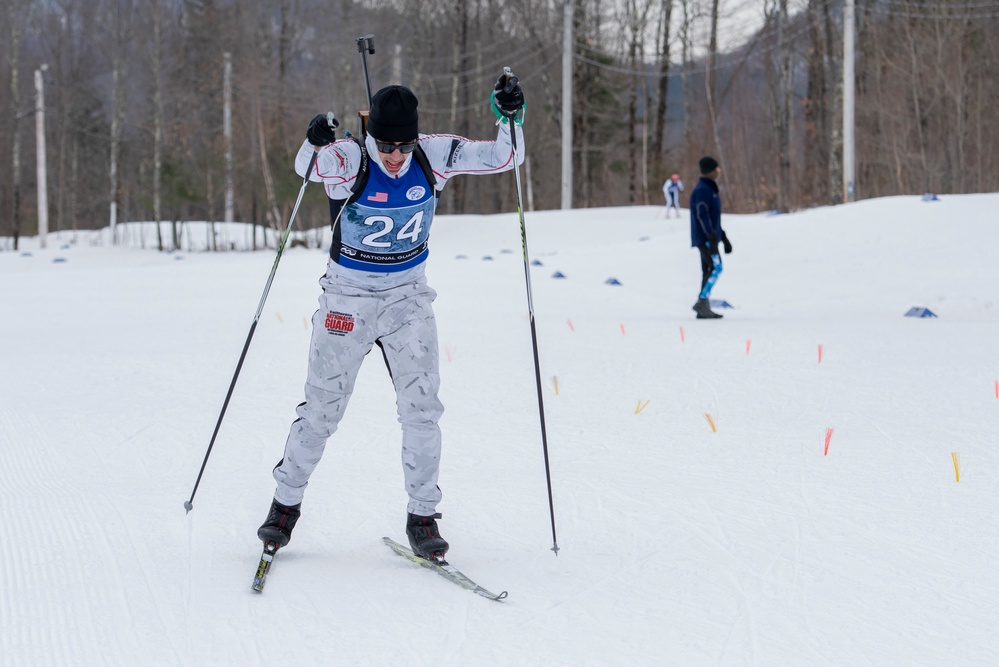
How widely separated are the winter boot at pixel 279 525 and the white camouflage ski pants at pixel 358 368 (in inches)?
1.3

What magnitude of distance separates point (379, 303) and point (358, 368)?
Result: 264 millimetres

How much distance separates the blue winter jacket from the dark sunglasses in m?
7.20

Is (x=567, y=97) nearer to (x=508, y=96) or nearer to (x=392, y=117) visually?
(x=508, y=96)

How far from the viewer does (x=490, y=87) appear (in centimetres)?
4069

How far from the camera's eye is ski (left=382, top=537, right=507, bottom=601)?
11.2 ft

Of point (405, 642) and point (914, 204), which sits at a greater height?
point (914, 204)

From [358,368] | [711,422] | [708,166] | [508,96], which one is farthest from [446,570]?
[708,166]

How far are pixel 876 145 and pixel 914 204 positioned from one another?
45.5 ft

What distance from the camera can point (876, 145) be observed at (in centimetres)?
2956

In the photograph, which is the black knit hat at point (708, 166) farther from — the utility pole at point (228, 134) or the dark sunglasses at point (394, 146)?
the utility pole at point (228, 134)

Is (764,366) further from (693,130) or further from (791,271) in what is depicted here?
(693,130)

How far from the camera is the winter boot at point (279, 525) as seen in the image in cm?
370

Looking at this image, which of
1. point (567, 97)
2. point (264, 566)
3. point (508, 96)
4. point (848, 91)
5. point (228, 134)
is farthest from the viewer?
point (228, 134)

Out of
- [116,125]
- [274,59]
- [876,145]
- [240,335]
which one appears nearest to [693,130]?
[876,145]
